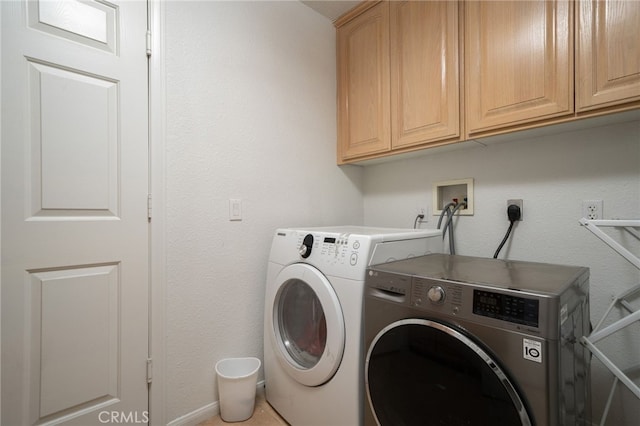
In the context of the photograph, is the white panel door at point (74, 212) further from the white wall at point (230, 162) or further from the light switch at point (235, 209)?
the light switch at point (235, 209)

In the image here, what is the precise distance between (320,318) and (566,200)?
1257mm

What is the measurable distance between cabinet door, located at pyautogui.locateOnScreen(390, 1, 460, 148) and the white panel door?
4.18ft

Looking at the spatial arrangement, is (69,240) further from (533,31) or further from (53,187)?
(533,31)

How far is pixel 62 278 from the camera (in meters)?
1.12

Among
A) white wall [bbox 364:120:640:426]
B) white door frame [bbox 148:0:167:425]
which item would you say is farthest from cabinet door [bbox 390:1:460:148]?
white door frame [bbox 148:0:167:425]

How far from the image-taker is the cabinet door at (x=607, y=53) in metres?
0.99

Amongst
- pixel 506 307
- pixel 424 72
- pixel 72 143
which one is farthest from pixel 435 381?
pixel 72 143

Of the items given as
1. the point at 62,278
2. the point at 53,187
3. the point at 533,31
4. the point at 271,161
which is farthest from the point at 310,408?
the point at 533,31

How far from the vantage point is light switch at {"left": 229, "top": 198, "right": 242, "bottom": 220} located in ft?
5.04

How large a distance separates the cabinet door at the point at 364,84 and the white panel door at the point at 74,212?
3.81 feet

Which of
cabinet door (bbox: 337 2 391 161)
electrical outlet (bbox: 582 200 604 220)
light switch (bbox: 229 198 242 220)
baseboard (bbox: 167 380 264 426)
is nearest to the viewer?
electrical outlet (bbox: 582 200 604 220)

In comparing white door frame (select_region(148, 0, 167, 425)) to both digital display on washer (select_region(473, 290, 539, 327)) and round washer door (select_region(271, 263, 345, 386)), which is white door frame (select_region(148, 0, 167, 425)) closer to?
round washer door (select_region(271, 263, 345, 386))

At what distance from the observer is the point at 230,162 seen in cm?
154

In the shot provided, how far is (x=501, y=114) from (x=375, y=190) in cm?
98
